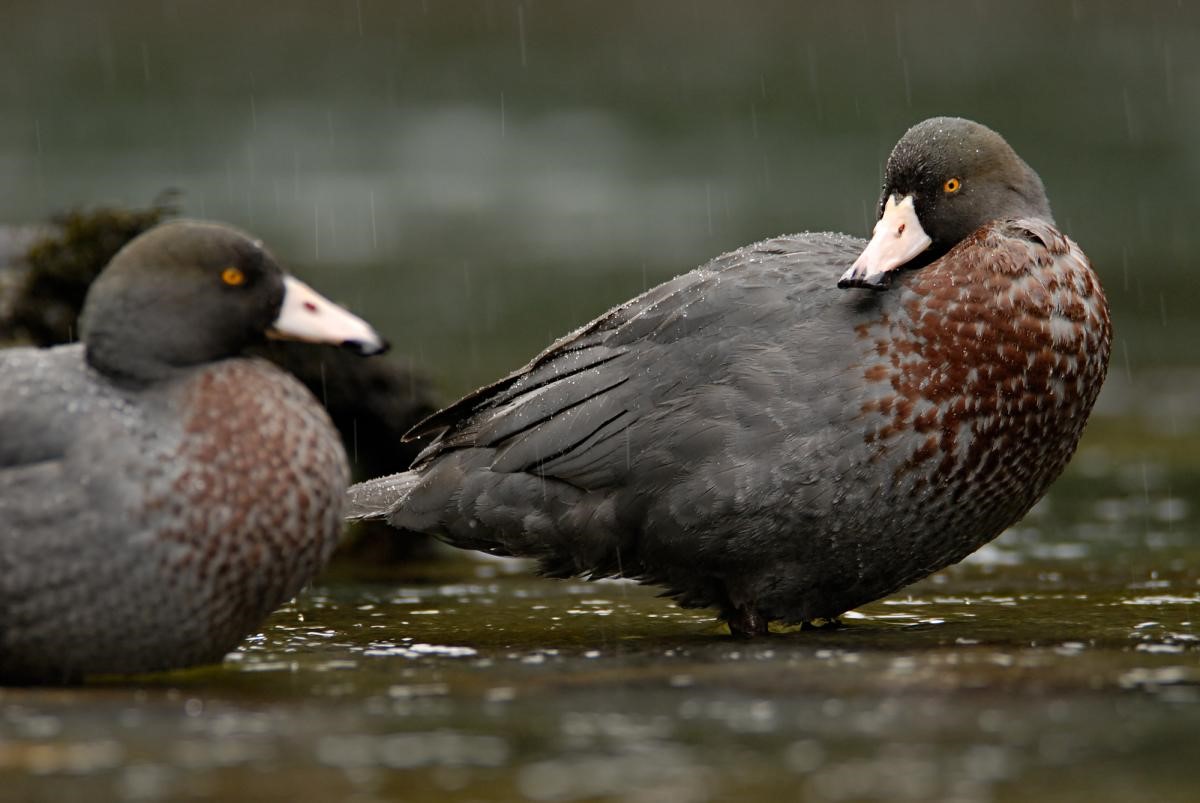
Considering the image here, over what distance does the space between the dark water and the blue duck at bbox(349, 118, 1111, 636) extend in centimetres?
25

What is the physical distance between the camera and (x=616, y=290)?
42.0 feet

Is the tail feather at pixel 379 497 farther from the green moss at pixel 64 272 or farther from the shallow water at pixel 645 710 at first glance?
the green moss at pixel 64 272

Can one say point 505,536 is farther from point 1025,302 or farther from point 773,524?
point 1025,302

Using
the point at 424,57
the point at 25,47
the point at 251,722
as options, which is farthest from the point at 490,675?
the point at 25,47

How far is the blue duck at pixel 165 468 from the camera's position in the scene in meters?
4.01

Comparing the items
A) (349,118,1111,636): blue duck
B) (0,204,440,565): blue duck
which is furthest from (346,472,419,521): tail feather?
(0,204,440,565): blue duck

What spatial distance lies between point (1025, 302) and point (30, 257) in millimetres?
3939

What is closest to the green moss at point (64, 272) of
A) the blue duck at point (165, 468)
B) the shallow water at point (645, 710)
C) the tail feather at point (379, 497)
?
the tail feather at point (379, 497)

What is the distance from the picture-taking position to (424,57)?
1956 cm

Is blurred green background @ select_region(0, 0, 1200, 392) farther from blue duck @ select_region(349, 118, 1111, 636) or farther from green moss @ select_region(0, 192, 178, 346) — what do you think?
blue duck @ select_region(349, 118, 1111, 636)

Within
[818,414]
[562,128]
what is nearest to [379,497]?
[818,414]

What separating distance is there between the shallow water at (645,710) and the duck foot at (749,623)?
0.44 feet

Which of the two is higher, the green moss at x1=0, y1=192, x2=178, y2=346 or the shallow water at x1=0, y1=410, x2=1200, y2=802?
the green moss at x1=0, y1=192, x2=178, y2=346

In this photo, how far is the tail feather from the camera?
551cm
